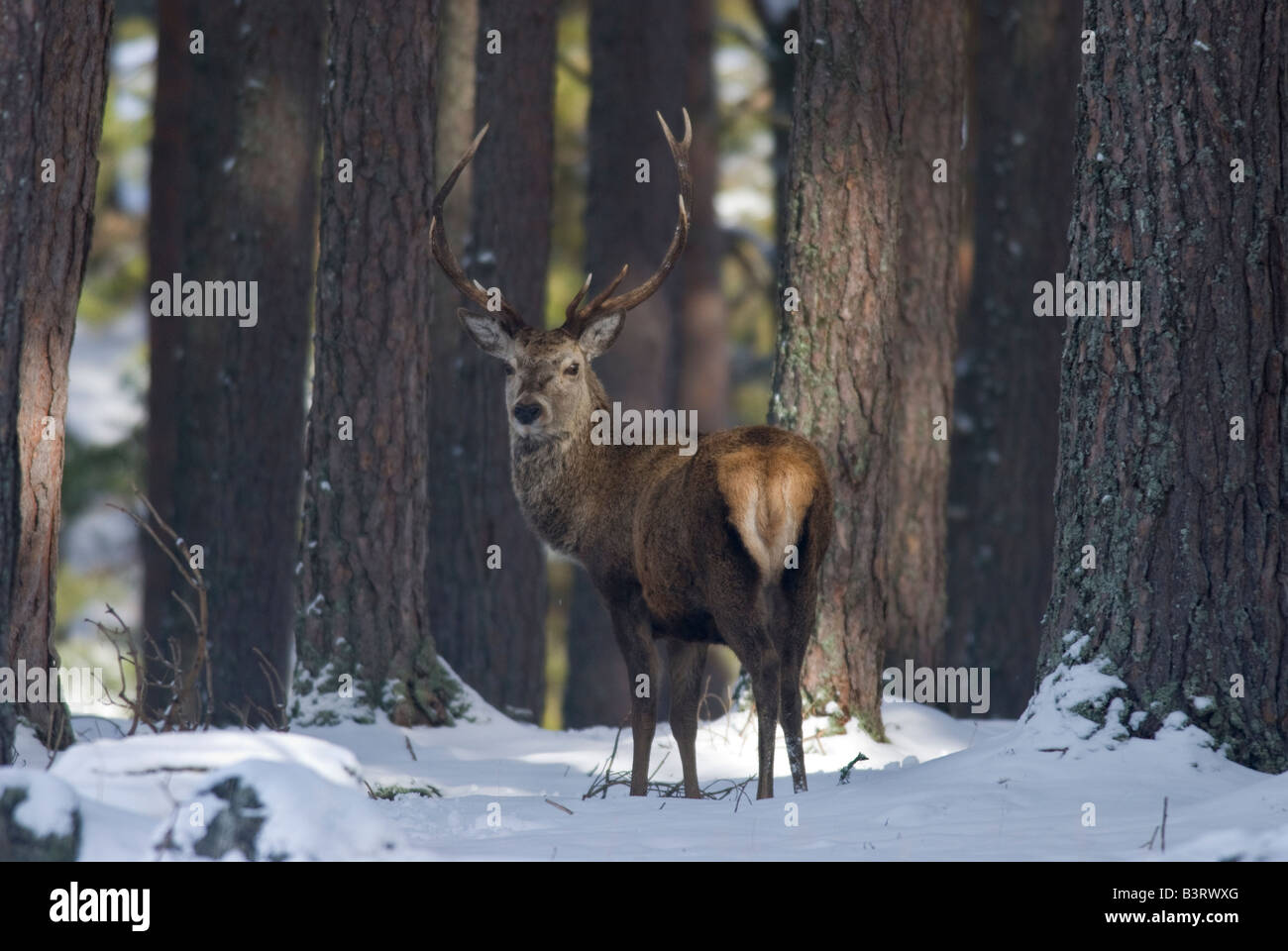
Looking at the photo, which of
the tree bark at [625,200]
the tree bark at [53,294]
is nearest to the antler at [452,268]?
the tree bark at [53,294]

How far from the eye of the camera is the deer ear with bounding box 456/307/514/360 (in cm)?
855

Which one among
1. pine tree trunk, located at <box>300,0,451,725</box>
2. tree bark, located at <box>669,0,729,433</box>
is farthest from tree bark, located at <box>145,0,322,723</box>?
tree bark, located at <box>669,0,729,433</box>

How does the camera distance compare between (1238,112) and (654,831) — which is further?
(1238,112)

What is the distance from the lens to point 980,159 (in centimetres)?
1550

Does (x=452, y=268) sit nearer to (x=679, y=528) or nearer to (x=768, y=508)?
(x=679, y=528)

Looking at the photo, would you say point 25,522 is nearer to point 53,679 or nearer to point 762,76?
point 53,679

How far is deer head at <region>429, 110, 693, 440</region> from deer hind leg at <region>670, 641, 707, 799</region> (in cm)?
136

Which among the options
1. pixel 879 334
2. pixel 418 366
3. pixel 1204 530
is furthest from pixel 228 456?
pixel 1204 530

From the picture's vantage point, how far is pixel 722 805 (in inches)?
262

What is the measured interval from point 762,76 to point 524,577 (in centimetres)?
1206

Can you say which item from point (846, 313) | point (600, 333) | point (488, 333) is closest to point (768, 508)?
point (600, 333)

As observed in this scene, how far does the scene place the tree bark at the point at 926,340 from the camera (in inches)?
448

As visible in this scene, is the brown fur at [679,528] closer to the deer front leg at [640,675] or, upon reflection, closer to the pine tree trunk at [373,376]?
the deer front leg at [640,675]
